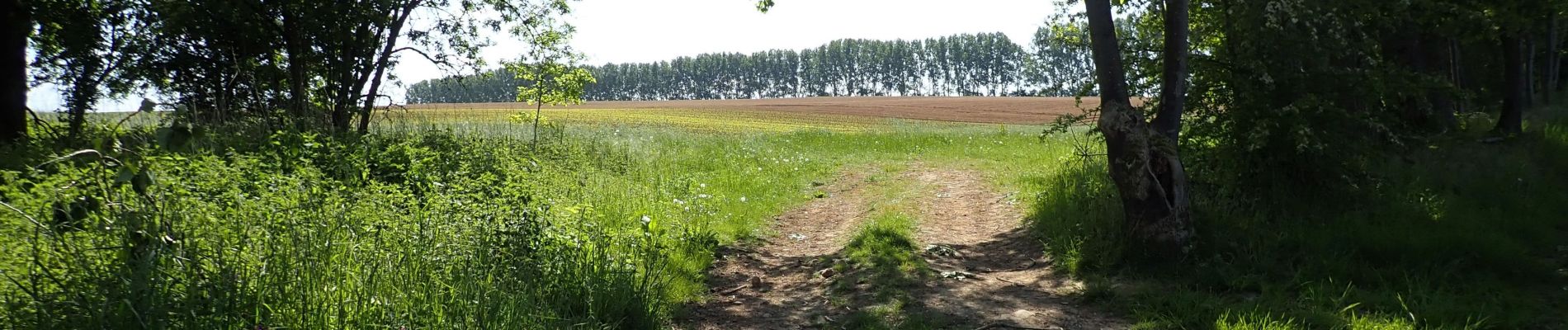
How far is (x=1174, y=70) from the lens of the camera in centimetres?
654

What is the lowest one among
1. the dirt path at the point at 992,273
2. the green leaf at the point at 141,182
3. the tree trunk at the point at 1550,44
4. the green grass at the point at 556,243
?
the dirt path at the point at 992,273

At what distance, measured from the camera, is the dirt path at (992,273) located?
5234mm

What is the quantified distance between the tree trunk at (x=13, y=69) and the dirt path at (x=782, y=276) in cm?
839

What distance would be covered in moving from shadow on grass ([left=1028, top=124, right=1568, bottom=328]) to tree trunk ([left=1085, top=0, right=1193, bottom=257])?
226 mm

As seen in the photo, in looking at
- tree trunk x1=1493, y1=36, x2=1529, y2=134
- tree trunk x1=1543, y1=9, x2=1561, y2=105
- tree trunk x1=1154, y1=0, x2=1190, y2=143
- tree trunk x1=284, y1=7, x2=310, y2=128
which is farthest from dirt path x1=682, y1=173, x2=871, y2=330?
tree trunk x1=1543, y1=9, x2=1561, y2=105

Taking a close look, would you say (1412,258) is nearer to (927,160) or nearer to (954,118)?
(927,160)

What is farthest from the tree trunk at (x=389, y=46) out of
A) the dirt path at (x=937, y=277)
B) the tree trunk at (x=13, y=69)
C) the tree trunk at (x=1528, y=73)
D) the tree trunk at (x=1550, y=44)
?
the tree trunk at (x=1528, y=73)

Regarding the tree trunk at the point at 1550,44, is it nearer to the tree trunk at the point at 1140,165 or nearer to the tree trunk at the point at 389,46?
the tree trunk at the point at 1140,165

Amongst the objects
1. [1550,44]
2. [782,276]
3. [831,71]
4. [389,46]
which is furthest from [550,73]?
[831,71]

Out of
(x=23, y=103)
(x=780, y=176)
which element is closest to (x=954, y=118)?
→ (x=780, y=176)

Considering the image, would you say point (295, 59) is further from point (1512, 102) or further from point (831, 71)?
point (831, 71)

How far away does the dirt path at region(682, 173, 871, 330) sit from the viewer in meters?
5.39

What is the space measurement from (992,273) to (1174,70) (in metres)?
2.21

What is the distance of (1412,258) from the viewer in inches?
236
